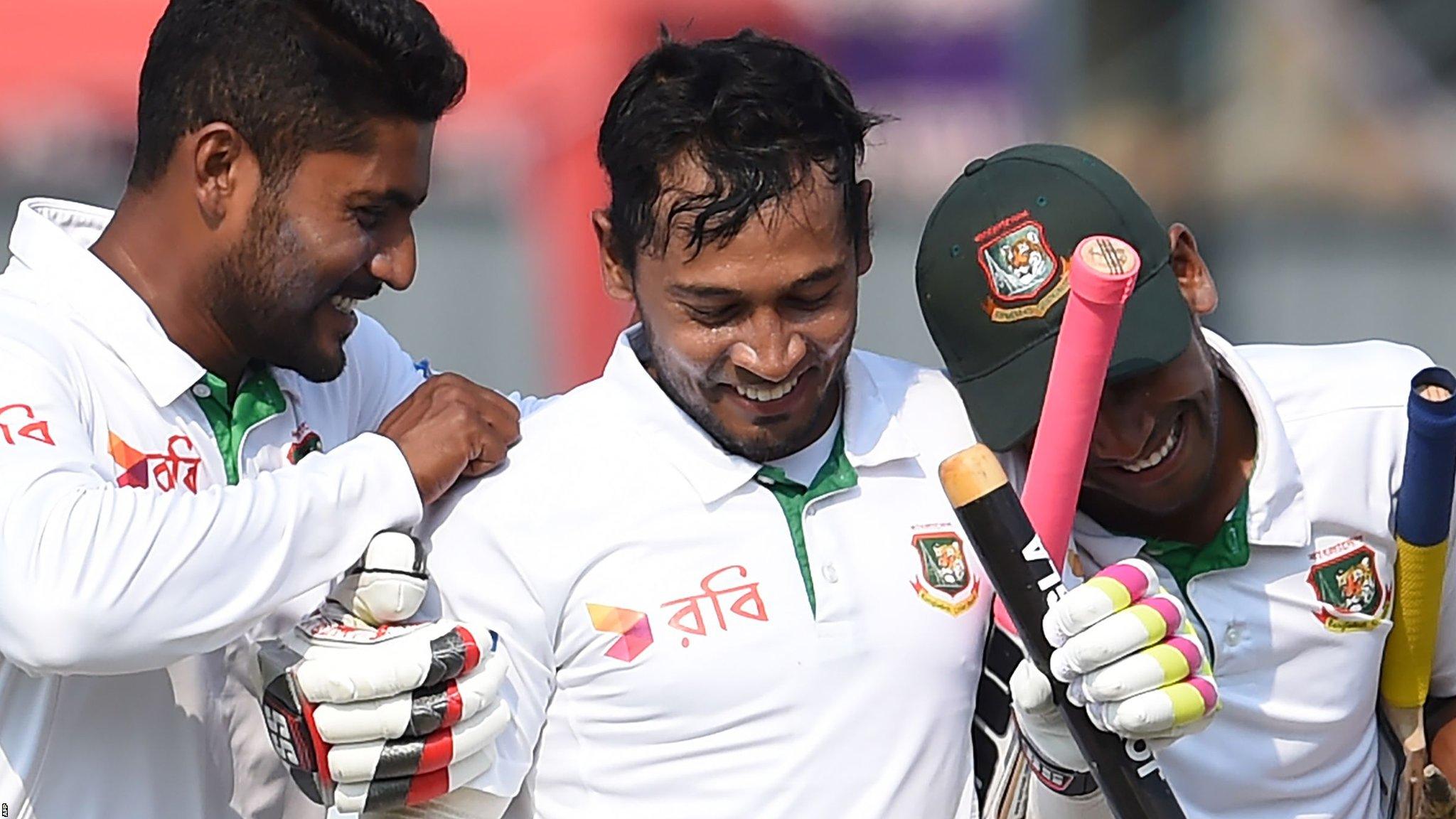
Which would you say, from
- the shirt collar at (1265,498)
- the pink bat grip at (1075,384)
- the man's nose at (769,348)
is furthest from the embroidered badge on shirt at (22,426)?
the shirt collar at (1265,498)

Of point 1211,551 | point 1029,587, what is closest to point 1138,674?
point 1029,587

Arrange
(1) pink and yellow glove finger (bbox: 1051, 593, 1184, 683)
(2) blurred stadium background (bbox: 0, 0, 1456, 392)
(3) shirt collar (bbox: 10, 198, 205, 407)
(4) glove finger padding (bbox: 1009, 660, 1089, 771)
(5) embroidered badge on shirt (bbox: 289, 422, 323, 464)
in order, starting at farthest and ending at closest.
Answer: (2) blurred stadium background (bbox: 0, 0, 1456, 392)
(5) embroidered badge on shirt (bbox: 289, 422, 323, 464)
(3) shirt collar (bbox: 10, 198, 205, 407)
(4) glove finger padding (bbox: 1009, 660, 1089, 771)
(1) pink and yellow glove finger (bbox: 1051, 593, 1184, 683)

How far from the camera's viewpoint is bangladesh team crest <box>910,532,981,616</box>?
6.39 feet

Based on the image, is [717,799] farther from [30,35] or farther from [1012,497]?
[30,35]

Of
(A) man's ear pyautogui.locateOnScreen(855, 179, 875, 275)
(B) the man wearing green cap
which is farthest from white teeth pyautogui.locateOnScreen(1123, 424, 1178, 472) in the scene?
(A) man's ear pyautogui.locateOnScreen(855, 179, 875, 275)

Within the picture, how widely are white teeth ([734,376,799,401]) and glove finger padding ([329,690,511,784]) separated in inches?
16.4

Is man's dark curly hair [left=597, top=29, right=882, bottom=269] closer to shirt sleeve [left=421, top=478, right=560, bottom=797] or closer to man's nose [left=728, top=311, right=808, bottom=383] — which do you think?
man's nose [left=728, top=311, right=808, bottom=383]

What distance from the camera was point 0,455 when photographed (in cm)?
175

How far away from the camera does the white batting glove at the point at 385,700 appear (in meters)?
1.71

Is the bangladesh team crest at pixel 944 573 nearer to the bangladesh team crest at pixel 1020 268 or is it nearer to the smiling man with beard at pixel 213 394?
the bangladesh team crest at pixel 1020 268

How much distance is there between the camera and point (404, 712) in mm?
1713

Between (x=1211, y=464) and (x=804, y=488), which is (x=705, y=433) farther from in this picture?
(x=1211, y=464)

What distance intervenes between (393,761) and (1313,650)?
3.12 ft

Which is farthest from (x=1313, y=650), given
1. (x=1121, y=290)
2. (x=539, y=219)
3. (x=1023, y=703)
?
(x=539, y=219)
